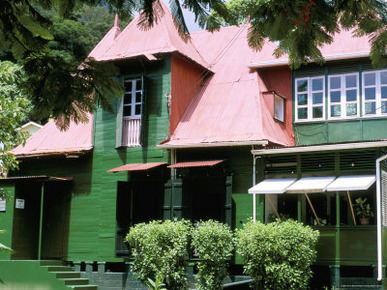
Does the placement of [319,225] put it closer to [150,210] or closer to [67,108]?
[150,210]

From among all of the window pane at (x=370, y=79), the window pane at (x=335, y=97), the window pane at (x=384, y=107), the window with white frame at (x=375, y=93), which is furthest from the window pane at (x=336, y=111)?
the window pane at (x=384, y=107)

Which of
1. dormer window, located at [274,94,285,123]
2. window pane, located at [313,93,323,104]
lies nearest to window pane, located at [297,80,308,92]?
window pane, located at [313,93,323,104]

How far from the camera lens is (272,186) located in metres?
15.8

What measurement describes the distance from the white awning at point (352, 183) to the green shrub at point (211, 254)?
271 centimetres

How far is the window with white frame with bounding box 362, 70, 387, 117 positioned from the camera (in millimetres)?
16969

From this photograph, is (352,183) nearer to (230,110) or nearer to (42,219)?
(230,110)

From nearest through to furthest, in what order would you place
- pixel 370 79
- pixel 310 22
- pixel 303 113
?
1. pixel 310 22
2. pixel 370 79
3. pixel 303 113

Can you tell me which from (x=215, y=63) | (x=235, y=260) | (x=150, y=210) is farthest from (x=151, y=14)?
(x=215, y=63)

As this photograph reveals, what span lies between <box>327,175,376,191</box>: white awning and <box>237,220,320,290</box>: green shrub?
1201mm

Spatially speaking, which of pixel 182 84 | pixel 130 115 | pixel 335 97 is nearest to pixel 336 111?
pixel 335 97

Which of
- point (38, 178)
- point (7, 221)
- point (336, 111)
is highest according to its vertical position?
point (336, 111)

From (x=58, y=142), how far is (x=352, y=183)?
9.23 meters

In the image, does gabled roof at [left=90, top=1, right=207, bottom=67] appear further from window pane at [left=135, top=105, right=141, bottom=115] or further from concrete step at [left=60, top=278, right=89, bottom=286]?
concrete step at [left=60, top=278, right=89, bottom=286]

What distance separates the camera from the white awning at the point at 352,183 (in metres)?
14.4
